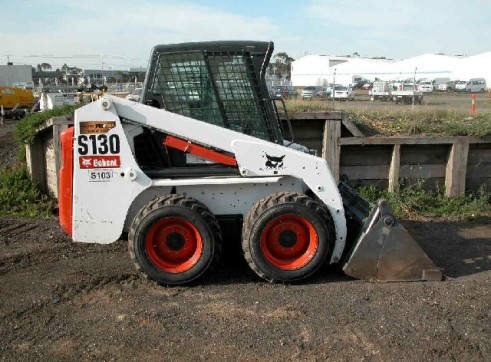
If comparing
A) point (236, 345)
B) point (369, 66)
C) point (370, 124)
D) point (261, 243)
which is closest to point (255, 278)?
point (261, 243)

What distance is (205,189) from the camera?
5320 millimetres

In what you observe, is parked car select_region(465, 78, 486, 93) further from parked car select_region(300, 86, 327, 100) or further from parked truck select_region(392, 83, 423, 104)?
parked car select_region(300, 86, 327, 100)

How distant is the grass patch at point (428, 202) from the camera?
26.8 ft

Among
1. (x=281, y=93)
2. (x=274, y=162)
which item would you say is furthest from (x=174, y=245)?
(x=281, y=93)

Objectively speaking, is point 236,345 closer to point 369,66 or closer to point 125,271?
point 125,271

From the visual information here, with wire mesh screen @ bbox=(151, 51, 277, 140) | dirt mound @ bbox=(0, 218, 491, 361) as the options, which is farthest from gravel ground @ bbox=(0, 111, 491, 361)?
wire mesh screen @ bbox=(151, 51, 277, 140)

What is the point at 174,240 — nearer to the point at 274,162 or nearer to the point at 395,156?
the point at 274,162

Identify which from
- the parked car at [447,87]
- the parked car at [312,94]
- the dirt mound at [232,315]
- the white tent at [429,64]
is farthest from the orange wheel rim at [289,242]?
the white tent at [429,64]

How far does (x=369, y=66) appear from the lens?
72.8 meters

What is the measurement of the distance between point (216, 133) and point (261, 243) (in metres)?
1.14

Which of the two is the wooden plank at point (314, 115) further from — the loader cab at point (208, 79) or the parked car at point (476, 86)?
the parked car at point (476, 86)

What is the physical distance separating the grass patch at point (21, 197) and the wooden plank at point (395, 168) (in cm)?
527

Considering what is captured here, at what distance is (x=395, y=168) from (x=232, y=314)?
15.8 feet

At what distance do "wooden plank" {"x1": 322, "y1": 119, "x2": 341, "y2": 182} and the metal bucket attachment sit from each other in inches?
129
